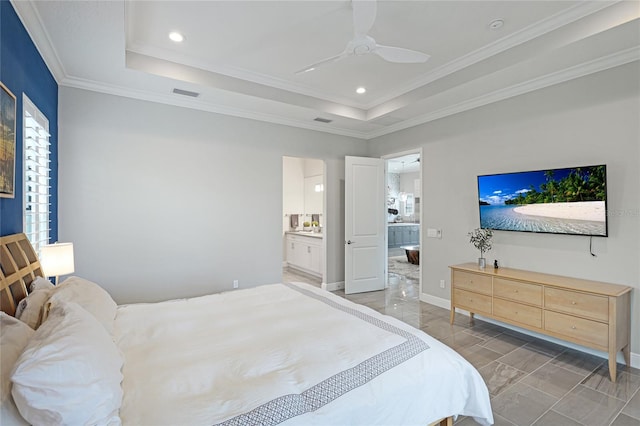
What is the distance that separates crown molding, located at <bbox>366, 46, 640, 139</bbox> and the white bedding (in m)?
3.09

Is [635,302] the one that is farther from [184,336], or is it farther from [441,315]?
[184,336]

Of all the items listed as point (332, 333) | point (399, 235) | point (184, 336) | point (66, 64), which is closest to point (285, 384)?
point (332, 333)

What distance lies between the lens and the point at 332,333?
6.16 ft

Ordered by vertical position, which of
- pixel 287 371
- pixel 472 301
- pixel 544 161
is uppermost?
pixel 544 161

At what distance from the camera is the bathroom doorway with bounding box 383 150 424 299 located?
22.6 feet

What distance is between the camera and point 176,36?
298cm

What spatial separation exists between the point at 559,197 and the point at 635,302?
1.10 meters

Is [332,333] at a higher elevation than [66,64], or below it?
below

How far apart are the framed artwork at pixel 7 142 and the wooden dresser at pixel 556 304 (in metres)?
4.14

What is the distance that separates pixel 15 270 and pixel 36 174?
3.59ft

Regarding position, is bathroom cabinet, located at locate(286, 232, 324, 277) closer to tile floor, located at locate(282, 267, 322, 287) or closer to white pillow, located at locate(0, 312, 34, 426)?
tile floor, located at locate(282, 267, 322, 287)

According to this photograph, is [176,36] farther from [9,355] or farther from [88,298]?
[9,355]

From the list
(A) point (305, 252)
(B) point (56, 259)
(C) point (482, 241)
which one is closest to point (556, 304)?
(C) point (482, 241)

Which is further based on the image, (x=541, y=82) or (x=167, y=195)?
(x=167, y=195)
